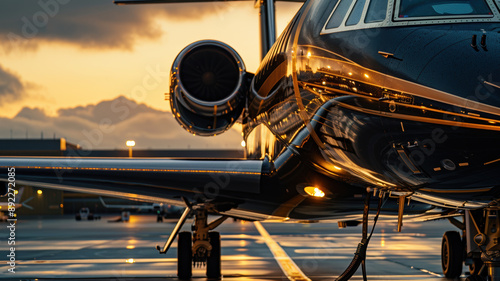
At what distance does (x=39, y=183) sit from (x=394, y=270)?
249 inches

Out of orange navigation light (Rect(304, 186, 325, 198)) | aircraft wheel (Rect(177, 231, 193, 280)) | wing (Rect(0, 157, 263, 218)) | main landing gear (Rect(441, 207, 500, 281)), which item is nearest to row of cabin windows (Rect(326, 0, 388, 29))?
main landing gear (Rect(441, 207, 500, 281))

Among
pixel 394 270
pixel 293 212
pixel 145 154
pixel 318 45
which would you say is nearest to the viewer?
pixel 318 45

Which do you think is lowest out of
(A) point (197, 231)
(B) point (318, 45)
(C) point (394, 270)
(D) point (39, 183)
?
(C) point (394, 270)

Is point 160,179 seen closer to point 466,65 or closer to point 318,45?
point 318,45

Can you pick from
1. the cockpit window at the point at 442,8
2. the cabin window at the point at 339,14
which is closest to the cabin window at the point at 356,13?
the cabin window at the point at 339,14

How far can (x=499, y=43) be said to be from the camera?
181 inches

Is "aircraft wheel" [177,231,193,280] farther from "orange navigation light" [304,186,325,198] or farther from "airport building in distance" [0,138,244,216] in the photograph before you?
"airport building in distance" [0,138,244,216]

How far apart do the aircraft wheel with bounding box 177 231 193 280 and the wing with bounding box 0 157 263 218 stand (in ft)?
6.63

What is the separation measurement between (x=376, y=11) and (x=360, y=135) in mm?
1070

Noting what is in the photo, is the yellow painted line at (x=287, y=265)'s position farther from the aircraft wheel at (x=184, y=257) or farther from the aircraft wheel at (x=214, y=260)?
the aircraft wheel at (x=184, y=257)

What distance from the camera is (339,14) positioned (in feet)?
19.9

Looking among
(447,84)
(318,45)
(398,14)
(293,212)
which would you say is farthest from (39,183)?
(447,84)

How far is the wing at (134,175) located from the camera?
921cm

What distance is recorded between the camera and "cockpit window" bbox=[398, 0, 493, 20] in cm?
521
